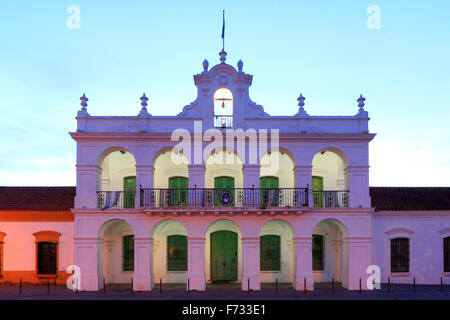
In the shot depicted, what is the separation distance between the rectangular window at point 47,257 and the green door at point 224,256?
7.98 meters

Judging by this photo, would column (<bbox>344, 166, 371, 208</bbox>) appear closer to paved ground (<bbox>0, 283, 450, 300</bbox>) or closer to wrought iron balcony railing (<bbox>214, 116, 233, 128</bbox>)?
paved ground (<bbox>0, 283, 450, 300</bbox>)

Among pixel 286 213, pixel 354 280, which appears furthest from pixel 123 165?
pixel 354 280

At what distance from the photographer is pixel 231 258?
24.5 meters

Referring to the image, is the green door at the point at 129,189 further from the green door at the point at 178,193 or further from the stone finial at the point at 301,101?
the stone finial at the point at 301,101

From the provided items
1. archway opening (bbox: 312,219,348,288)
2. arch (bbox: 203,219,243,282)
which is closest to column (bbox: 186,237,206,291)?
arch (bbox: 203,219,243,282)

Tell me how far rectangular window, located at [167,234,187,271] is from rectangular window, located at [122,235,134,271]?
1.89 m

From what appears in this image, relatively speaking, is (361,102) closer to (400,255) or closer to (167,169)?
(400,255)

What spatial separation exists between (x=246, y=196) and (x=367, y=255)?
19.8ft

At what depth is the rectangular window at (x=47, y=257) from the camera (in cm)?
2402

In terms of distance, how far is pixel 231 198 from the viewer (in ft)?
70.0

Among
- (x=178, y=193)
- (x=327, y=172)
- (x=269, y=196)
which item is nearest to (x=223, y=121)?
(x=269, y=196)

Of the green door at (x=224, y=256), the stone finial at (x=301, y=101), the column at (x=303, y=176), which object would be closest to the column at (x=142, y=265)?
the green door at (x=224, y=256)

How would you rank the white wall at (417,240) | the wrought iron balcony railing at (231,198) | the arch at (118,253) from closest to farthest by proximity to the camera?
the wrought iron balcony railing at (231,198)
the white wall at (417,240)
the arch at (118,253)
